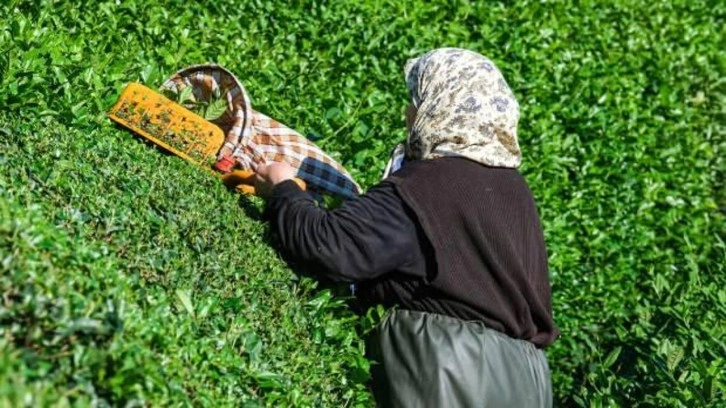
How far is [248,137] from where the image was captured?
3.84 metres

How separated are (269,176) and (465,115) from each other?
69 centimetres

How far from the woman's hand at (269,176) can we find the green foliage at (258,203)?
0.23 feet

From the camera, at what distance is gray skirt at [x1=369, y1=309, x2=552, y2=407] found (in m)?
3.23

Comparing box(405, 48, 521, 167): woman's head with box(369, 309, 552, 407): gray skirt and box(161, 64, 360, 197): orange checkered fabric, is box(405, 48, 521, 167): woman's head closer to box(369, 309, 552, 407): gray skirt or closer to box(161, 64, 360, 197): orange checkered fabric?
box(161, 64, 360, 197): orange checkered fabric

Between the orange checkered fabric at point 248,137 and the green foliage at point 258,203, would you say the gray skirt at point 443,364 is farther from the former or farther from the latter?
the orange checkered fabric at point 248,137

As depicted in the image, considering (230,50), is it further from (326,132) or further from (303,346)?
(303,346)

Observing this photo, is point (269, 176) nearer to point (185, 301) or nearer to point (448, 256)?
point (448, 256)

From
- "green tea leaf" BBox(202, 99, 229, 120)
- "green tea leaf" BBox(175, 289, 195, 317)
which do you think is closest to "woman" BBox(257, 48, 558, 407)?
"green tea leaf" BBox(202, 99, 229, 120)

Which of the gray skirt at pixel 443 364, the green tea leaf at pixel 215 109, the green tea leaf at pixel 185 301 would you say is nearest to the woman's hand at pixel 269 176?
the green tea leaf at pixel 215 109

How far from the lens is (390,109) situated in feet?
16.7

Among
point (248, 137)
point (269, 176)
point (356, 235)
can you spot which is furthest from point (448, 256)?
point (248, 137)

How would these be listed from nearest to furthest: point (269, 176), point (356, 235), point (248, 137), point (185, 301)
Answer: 1. point (185, 301)
2. point (356, 235)
3. point (269, 176)
4. point (248, 137)

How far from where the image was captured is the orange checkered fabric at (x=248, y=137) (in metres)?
3.83

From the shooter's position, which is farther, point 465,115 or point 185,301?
point 465,115
